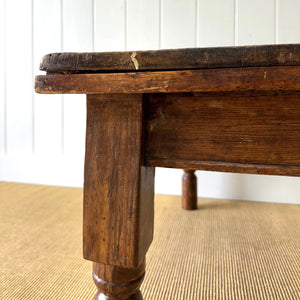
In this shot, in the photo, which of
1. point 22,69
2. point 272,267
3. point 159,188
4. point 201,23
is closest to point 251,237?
point 272,267

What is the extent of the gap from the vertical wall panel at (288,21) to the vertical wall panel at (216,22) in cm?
21

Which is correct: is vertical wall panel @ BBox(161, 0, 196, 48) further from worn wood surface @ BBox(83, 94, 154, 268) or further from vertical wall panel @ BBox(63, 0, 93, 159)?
worn wood surface @ BBox(83, 94, 154, 268)

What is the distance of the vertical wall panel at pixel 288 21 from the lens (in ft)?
4.74

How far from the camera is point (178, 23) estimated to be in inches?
62.1

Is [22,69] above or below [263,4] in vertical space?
below

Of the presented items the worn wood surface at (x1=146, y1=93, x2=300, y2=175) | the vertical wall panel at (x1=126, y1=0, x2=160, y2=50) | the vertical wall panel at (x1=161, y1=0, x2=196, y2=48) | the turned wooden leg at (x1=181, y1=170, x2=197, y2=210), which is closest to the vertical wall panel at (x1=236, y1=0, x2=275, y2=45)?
the vertical wall panel at (x1=161, y1=0, x2=196, y2=48)

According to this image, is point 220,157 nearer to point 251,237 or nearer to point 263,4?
point 251,237

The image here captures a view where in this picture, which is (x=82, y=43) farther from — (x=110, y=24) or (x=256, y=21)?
(x=256, y=21)

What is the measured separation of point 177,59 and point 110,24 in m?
1.44

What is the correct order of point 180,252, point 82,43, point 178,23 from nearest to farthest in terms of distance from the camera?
point 180,252 < point 178,23 < point 82,43

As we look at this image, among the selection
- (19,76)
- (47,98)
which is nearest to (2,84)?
(19,76)

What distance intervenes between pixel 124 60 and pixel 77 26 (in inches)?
59.3

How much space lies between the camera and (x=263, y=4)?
147 cm

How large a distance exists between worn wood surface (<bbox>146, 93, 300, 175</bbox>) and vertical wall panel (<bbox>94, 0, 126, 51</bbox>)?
4.48ft
